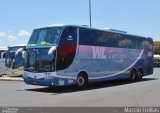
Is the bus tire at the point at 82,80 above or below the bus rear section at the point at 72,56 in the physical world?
below

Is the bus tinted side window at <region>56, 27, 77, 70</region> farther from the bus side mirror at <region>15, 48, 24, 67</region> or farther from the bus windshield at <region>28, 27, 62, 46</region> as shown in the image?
the bus side mirror at <region>15, 48, 24, 67</region>

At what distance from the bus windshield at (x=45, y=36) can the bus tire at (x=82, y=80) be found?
2.75 m

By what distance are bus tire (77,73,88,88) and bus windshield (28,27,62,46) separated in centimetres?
275

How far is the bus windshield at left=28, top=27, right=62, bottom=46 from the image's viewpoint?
19438 mm

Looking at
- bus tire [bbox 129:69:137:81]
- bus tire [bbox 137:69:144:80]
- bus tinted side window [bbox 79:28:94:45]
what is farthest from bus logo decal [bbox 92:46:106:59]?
bus tire [bbox 137:69:144:80]

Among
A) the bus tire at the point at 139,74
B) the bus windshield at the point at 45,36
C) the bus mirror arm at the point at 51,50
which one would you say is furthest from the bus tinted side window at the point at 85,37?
the bus tire at the point at 139,74

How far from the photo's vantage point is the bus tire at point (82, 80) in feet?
69.1

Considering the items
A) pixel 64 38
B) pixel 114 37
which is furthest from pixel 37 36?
pixel 114 37

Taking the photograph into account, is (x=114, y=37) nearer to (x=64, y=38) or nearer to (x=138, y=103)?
(x=64, y=38)

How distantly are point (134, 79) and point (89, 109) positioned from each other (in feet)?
52.3

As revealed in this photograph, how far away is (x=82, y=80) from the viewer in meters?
21.3

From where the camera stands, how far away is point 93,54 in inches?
872

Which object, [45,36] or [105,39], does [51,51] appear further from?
[105,39]

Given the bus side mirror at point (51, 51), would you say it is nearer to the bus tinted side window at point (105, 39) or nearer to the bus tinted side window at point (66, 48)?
the bus tinted side window at point (66, 48)
